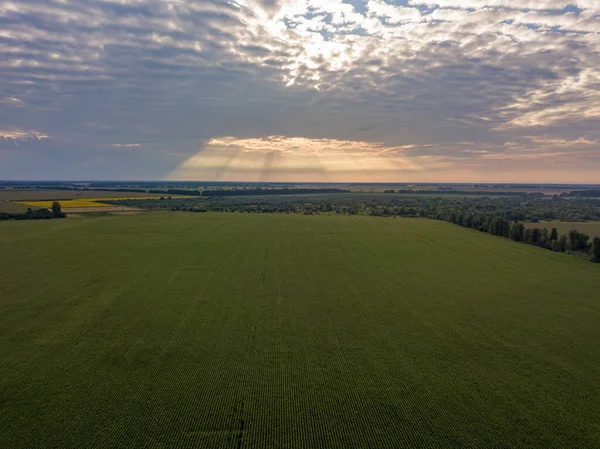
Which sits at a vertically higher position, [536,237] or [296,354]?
[536,237]

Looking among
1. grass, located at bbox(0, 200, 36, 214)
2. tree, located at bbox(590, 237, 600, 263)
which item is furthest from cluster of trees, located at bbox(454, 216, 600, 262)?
grass, located at bbox(0, 200, 36, 214)

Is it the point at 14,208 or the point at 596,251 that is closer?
the point at 596,251

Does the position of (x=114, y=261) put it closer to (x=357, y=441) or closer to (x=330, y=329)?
(x=330, y=329)

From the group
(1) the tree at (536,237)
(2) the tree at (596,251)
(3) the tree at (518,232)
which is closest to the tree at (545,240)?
(1) the tree at (536,237)

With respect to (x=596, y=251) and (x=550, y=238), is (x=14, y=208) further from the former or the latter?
(x=596, y=251)

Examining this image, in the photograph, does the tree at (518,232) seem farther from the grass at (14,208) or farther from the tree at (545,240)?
the grass at (14,208)

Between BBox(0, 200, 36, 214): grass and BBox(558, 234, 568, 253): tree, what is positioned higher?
BBox(0, 200, 36, 214): grass

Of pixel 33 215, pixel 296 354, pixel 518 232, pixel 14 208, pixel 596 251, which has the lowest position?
pixel 296 354

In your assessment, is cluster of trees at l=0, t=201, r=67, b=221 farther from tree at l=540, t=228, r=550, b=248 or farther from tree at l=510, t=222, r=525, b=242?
tree at l=540, t=228, r=550, b=248

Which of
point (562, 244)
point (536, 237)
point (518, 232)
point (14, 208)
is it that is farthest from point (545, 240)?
point (14, 208)
